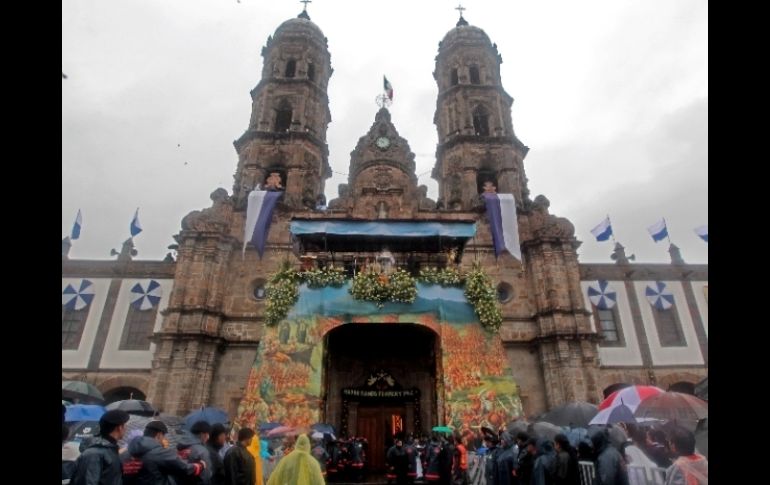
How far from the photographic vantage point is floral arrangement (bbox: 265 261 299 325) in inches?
691

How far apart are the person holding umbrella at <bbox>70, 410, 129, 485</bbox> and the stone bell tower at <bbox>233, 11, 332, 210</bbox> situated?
67.2 ft

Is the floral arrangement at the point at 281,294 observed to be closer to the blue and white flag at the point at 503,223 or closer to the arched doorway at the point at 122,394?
the arched doorway at the point at 122,394

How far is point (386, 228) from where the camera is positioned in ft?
63.7

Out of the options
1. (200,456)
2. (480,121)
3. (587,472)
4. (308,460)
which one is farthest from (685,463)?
(480,121)

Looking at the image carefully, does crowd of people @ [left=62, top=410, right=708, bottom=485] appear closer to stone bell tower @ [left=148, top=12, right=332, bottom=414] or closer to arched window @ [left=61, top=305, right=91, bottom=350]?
stone bell tower @ [left=148, top=12, right=332, bottom=414]

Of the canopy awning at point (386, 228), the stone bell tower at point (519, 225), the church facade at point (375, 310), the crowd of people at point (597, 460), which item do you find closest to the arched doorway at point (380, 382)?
the church facade at point (375, 310)

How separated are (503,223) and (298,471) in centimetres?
1728

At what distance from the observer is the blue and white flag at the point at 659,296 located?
76.8ft

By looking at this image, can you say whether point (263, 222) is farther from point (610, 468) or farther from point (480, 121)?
point (610, 468)

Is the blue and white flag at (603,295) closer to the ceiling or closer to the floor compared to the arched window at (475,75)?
closer to the floor

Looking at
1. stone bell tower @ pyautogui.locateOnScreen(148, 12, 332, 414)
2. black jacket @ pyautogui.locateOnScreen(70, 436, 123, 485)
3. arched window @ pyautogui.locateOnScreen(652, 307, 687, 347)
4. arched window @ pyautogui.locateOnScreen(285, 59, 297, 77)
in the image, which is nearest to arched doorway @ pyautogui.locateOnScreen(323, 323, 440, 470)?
stone bell tower @ pyautogui.locateOnScreen(148, 12, 332, 414)

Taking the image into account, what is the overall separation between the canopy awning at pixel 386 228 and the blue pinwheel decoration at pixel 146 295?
9.55 m
